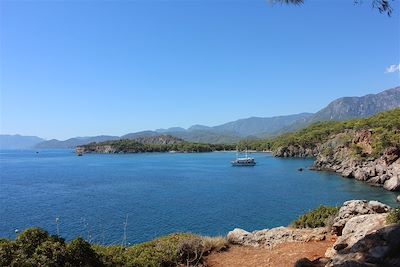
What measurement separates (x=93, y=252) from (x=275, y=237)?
7.44 meters

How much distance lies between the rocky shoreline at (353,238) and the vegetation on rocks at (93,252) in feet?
5.86

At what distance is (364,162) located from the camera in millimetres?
79938

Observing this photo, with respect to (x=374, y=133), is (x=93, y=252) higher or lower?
lower

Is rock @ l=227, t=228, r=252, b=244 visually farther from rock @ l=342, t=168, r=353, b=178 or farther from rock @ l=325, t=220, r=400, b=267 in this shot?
rock @ l=342, t=168, r=353, b=178

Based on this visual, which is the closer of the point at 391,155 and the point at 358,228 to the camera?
the point at 358,228

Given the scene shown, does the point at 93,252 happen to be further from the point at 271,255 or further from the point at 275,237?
the point at 275,237

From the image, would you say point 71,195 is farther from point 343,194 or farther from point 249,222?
point 343,194

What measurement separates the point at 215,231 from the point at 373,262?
26.5m

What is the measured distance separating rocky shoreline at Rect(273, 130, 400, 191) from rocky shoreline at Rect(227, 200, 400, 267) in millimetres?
49442

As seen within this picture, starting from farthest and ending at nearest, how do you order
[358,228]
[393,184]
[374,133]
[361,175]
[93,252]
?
[374,133], [361,175], [393,184], [358,228], [93,252]

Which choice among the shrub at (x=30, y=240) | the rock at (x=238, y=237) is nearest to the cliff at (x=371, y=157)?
the rock at (x=238, y=237)

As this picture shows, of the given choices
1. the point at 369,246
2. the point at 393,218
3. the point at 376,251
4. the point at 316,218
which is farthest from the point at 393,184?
the point at 376,251

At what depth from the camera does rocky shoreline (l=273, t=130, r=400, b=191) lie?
215ft

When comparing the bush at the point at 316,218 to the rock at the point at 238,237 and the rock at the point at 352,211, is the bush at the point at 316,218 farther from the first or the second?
the rock at the point at 238,237
